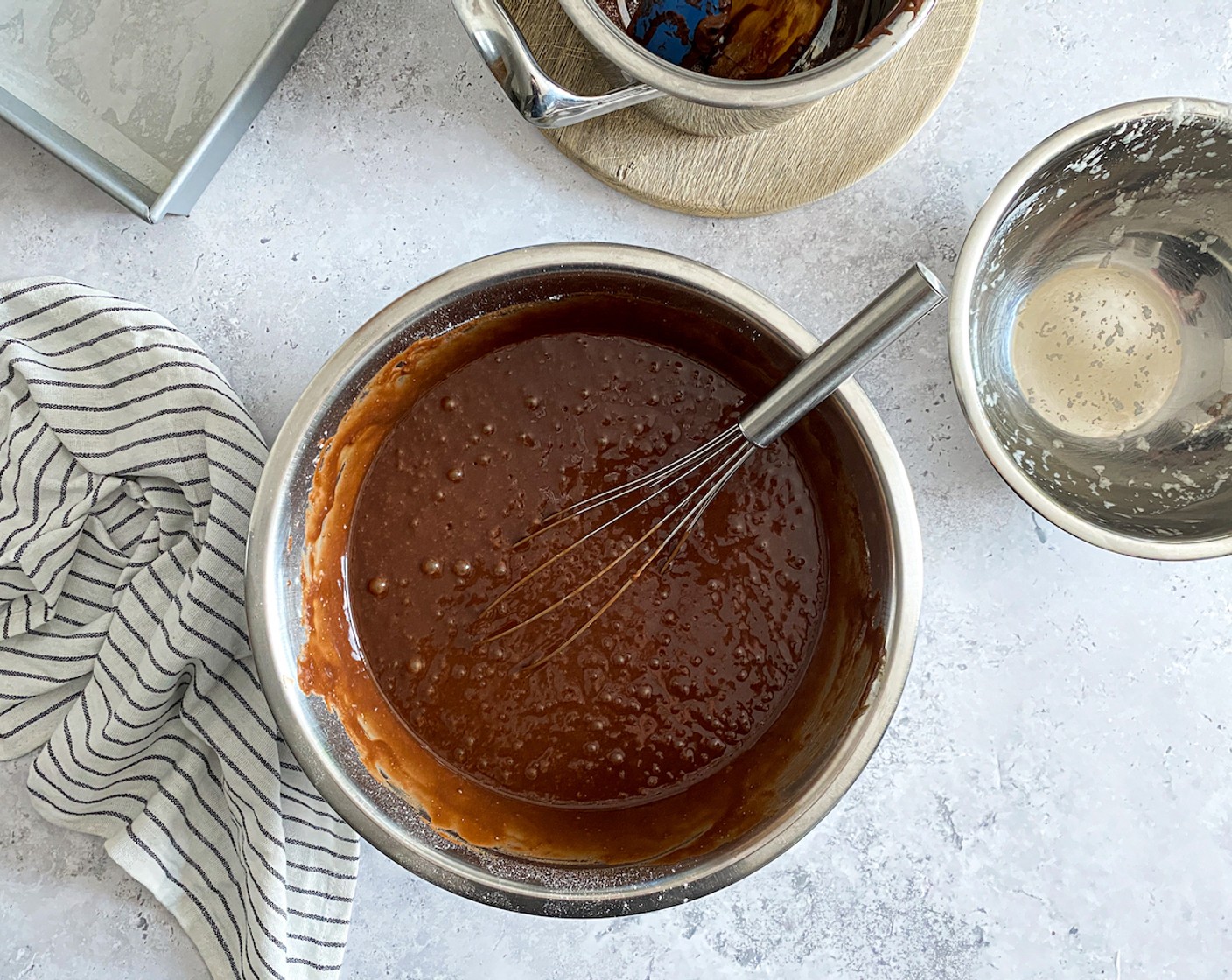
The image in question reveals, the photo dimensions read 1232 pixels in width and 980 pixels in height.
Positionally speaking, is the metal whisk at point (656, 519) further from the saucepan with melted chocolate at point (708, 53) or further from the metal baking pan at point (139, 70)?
the metal baking pan at point (139, 70)

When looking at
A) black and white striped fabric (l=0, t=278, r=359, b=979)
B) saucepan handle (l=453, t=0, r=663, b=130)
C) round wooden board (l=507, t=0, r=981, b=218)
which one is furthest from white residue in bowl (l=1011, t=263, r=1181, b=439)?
black and white striped fabric (l=0, t=278, r=359, b=979)

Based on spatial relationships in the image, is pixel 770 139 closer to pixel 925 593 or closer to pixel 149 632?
pixel 925 593

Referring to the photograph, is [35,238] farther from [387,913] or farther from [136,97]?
[387,913]

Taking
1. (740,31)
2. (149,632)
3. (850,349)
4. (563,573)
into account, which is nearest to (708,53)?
(740,31)

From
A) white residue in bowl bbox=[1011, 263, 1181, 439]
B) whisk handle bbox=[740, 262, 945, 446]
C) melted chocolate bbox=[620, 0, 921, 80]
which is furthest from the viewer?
white residue in bowl bbox=[1011, 263, 1181, 439]

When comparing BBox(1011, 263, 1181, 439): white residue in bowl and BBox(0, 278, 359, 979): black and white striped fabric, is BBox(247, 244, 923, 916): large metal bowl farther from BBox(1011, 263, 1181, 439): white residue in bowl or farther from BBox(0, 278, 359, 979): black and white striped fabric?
BBox(1011, 263, 1181, 439): white residue in bowl
